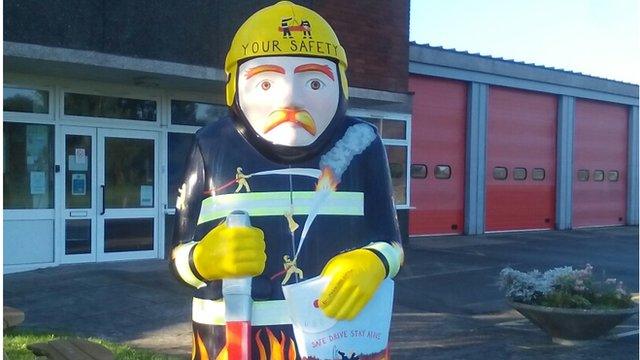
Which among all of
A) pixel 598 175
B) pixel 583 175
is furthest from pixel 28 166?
pixel 598 175

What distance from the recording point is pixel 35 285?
8.59 metres

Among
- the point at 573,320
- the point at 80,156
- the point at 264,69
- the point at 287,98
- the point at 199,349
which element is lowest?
the point at 573,320

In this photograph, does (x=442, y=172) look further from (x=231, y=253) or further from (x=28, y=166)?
(x=231, y=253)

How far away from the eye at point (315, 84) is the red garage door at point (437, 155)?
41.4 feet

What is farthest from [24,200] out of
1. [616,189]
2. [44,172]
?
[616,189]

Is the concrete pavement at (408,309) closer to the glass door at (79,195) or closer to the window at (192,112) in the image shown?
the glass door at (79,195)

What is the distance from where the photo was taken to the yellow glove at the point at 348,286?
272 cm

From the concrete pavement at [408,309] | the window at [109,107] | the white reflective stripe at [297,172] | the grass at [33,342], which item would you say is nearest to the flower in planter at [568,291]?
the concrete pavement at [408,309]

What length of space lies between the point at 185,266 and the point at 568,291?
15.6 feet

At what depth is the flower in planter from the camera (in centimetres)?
655

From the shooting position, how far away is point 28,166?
378 inches

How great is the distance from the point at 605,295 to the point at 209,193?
192 inches

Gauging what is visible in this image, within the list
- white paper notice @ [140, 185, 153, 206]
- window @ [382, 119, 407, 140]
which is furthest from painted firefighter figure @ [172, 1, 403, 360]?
window @ [382, 119, 407, 140]

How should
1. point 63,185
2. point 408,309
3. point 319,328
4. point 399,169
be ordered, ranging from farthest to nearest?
point 399,169 → point 63,185 → point 408,309 → point 319,328
